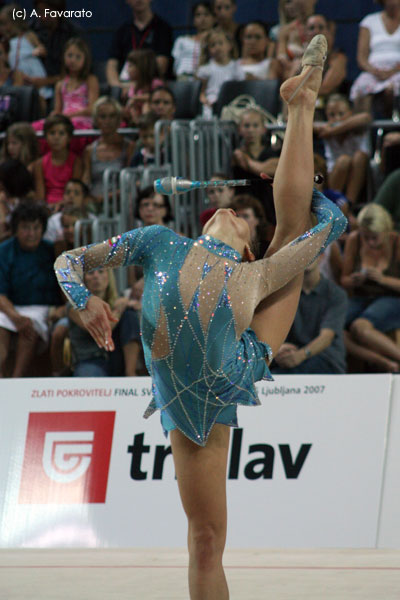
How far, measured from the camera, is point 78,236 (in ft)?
19.2

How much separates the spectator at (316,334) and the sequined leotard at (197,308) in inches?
99.8

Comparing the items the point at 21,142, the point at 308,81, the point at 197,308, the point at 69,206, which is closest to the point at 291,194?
the point at 308,81

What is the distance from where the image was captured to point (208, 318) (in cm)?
249

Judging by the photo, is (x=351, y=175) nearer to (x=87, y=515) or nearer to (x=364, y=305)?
(x=364, y=305)

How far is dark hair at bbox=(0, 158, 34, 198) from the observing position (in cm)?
664

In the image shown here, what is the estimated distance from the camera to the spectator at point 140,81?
6.99m

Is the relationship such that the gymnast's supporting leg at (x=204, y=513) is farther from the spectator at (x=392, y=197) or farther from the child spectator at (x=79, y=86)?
the child spectator at (x=79, y=86)

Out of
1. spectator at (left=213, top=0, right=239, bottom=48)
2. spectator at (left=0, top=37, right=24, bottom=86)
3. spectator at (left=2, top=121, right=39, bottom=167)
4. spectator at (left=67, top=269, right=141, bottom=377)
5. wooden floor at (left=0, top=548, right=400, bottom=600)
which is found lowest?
wooden floor at (left=0, top=548, right=400, bottom=600)

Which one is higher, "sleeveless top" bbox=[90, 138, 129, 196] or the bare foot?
the bare foot

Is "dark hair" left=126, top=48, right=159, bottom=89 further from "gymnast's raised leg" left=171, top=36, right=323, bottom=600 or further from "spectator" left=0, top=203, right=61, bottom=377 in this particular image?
"gymnast's raised leg" left=171, top=36, right=323, bottom=600

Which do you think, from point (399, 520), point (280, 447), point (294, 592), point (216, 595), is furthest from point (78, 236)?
point (216, 595)

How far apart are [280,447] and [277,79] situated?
366cm

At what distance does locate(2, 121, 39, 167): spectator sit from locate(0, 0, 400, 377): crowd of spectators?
12mm

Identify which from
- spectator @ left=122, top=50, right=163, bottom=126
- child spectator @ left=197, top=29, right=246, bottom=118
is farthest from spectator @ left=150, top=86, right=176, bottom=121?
child spectator @ left=197, top=29, right=246, bottom=118
